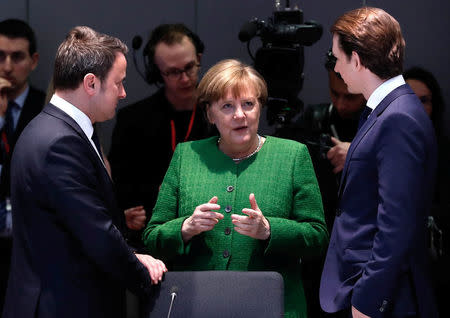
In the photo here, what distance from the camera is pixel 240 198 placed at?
2.63m

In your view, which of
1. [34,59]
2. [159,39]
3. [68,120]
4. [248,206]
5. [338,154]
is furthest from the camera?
[34,59]

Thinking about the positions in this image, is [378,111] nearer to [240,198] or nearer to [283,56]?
[240,198]

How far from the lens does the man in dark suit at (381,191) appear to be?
2.12 metres

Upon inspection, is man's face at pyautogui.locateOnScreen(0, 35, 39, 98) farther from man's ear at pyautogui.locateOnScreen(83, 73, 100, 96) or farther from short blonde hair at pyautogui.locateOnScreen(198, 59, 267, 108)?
man's ear at pyautogui.locateOnScreen(83, 73, 100, 96)

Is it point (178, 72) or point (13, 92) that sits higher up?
point (178, 72)

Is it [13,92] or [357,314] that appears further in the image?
[13,92]

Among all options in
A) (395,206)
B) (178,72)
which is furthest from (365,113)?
(178,72)

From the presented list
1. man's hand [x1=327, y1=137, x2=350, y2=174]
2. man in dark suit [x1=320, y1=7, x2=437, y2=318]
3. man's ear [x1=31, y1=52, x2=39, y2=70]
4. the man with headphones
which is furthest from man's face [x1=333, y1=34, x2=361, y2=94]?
man's ear [x1=31, y1=52, x2=39, y2=70]

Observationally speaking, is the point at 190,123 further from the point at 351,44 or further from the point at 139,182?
the point at 351,44

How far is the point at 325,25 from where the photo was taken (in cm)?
414

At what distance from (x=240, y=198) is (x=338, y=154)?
82cm

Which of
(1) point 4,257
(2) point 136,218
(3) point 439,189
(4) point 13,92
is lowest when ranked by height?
(1) point 4,257

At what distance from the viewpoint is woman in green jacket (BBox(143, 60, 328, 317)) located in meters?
2.57

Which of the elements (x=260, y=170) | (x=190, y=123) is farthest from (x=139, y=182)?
(x=260, y=170)
